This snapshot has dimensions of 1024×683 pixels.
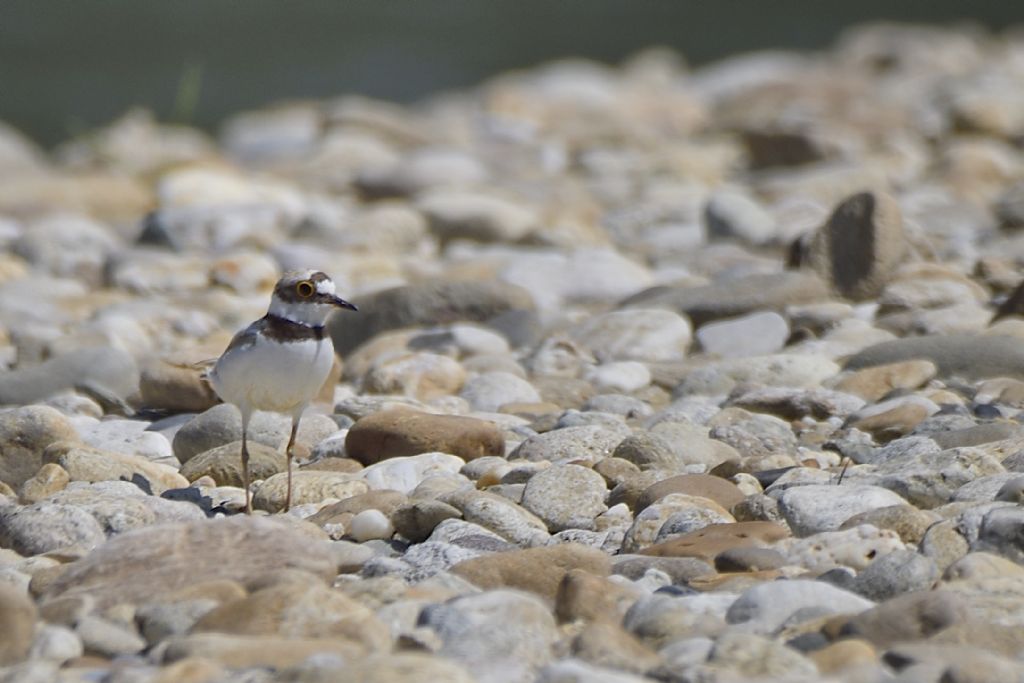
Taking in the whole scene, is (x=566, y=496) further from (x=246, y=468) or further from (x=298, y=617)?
(x=298, y=617)

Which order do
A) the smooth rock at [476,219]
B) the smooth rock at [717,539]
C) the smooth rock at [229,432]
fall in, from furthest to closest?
1. the smooth rock at [476,219]
2. the smooth rock at [229,432]
3. the smooth rock at [717,539]

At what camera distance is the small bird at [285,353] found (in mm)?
4387

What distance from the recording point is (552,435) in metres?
4.74

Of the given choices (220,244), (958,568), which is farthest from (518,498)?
(220,244)

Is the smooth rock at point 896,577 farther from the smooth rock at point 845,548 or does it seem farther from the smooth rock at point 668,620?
the smooth rock at point 668,620

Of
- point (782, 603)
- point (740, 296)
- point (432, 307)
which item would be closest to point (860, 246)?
point (740, 296)

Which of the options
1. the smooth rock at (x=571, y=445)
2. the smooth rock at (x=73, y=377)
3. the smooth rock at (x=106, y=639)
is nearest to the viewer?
the smooth rock at (x=106, y=639)

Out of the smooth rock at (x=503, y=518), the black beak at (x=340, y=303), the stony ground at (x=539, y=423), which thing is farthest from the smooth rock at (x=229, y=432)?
the smooth rock at (x=503, y=518)

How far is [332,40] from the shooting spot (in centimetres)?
2812

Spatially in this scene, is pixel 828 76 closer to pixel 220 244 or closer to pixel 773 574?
pixel 220 244

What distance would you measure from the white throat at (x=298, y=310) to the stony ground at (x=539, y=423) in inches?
18.1

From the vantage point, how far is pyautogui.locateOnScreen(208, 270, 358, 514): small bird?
14.4 feet

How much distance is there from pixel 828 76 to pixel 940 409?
11.5 m

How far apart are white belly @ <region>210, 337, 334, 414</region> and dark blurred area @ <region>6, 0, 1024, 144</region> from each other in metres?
17.7
